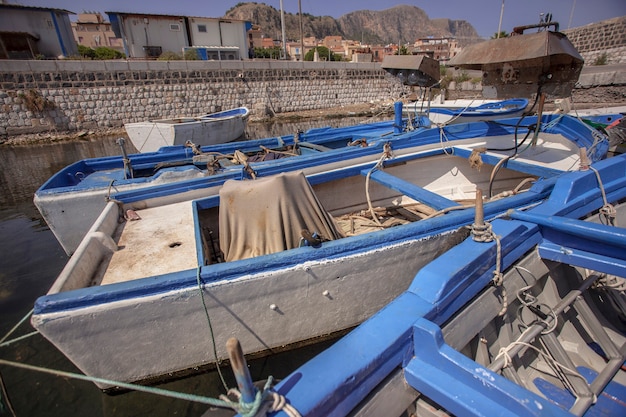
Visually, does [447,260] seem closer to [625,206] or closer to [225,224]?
[225,224]

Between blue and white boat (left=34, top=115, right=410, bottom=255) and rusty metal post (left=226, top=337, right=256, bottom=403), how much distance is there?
290cm

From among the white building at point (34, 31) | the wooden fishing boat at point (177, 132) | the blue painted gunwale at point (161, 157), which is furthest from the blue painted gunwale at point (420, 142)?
the white building at point (34, 31)

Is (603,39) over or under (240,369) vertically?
over

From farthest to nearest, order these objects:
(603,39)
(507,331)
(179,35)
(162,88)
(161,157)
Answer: (179,35), (603,39), (162,88), (161,157), (507,331)

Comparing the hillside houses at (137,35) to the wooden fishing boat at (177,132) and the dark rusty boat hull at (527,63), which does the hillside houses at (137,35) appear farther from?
the dark rusty boat hull at (527,63)

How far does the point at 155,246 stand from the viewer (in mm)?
2760

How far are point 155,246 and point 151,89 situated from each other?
17.3m

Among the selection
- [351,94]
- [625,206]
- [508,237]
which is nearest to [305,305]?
[508,237]

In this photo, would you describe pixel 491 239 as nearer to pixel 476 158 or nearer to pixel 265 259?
pixel 265 259

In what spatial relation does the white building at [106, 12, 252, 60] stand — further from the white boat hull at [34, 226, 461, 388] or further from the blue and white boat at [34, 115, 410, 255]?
the white boat hull at [34, 226, 461, 388]

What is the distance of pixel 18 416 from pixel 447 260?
11.6ft

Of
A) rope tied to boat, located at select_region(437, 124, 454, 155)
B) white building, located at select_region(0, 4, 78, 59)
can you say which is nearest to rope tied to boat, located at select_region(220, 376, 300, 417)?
rope tied to boat, located at select_region(437, 124, 454, 155)

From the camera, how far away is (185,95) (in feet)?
58.5

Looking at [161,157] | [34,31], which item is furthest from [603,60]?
[34,31]
